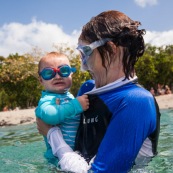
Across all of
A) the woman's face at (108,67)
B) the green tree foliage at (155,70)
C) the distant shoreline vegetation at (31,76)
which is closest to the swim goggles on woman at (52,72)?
the woman's face at (108,67)

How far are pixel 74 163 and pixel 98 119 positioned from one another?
35cm

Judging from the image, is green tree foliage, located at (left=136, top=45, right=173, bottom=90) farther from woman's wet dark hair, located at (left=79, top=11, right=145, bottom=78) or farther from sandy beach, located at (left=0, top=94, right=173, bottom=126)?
woman's wet dark hair, located at (left=79, top=11, right=145, bottom=78)

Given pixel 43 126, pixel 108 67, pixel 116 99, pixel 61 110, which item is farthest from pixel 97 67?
pixel 43 126

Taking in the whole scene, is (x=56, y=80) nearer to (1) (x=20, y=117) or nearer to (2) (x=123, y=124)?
(2) (x=123, y=124)

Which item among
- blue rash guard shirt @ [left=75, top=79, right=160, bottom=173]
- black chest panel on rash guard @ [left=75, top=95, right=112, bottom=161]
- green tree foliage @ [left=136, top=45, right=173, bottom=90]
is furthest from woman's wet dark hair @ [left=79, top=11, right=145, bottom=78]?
green tree foliage @ [left=136, top=45, right=173, bottom=90]

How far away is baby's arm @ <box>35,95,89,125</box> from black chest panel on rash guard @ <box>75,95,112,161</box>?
5 centimetres

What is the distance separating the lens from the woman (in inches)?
78.1

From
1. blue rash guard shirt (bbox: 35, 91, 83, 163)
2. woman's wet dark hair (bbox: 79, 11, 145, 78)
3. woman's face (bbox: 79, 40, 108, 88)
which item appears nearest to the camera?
woman's wet dark hair (bbox: 79, 11, 145, 78)

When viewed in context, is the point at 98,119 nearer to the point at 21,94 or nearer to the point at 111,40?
the point at 111,40

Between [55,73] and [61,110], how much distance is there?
1.81ft

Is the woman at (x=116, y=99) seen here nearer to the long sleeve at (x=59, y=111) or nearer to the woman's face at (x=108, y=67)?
the woman's face at (x=108, y=67)

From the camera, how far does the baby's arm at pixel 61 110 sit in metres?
2.45

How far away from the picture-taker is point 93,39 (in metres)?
2.19

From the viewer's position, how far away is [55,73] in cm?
303
